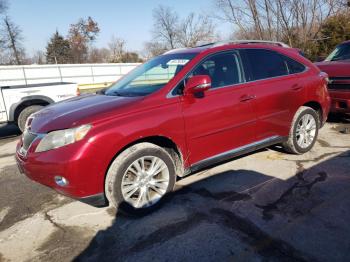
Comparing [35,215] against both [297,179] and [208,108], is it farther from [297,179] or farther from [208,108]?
[297,179]

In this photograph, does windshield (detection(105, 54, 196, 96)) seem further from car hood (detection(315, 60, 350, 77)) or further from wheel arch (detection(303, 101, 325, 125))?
car hood (detection(315, 60, 350, 77))

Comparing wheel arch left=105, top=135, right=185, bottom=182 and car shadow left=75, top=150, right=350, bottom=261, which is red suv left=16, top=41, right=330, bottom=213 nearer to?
wheel arch left=105, top=135, right=185, bottom=182

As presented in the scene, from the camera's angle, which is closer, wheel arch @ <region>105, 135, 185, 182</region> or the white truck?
wheel arch @ <region>105, 135, 185, 182</region>

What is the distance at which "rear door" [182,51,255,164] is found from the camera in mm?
3818

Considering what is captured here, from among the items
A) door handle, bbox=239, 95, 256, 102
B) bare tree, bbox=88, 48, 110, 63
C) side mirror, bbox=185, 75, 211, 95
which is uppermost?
bare tree, bbox=88, 48, 110, 63

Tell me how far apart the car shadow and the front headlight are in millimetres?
977

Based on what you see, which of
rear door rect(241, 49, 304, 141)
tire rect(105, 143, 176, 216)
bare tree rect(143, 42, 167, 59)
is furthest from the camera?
bare tree rect(143, 42, 167, 59)

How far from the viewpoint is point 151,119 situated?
350 centimetres

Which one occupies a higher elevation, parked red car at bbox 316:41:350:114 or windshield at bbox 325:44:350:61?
windshield at bbox 325:44:350:61

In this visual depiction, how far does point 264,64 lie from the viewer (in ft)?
15.1

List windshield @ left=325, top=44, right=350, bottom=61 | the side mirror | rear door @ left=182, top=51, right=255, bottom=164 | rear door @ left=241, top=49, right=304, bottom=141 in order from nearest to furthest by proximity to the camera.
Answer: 1. the side mirror
2. rear door @ left=182, top=51, right=255, bottom=164
3. rear door @ left=241, top=49, right=304, bottom=141
4. windshield @ left=325, top=44, right=350, bottom=61

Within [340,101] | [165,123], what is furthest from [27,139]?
[340,101]

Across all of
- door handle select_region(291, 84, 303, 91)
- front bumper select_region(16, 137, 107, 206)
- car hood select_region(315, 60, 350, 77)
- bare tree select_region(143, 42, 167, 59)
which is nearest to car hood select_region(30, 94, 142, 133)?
front bumper select_region(16, 137, 107, 206)

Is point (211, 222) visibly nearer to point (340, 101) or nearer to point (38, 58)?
point (340, 101)
